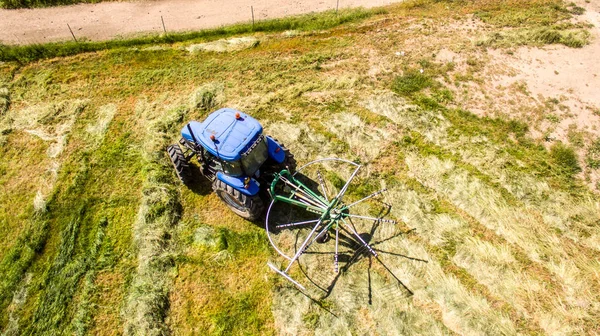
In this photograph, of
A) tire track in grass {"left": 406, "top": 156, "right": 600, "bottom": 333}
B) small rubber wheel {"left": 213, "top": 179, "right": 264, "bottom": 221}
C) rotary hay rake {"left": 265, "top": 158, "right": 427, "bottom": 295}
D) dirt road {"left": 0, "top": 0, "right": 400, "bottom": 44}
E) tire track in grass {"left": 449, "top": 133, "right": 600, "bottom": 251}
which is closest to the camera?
tire track in grass {"left": 406, "top": 156, "right": 600, "bottom": 333}

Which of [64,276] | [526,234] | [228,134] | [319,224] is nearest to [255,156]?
[228,134]

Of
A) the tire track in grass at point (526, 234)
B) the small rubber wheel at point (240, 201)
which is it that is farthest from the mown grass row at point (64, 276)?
the tire track in grass at point (526, 234)

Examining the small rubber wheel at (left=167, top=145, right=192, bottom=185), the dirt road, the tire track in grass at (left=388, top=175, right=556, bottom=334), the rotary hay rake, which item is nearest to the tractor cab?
the rotary hay rake

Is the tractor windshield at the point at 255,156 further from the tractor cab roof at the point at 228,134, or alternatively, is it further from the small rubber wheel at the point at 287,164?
the small rubber wheel at the point at 287,164

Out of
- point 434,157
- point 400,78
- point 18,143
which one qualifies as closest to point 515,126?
point 434,157

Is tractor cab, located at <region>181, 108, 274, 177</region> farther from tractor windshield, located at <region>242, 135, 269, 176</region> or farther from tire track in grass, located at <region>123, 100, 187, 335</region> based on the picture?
tire track in grass, located at <region>123, 100, 187, 335</region>

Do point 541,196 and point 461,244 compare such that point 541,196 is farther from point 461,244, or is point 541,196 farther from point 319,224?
point 319,224

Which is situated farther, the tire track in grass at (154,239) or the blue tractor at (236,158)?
the blue tractor at (236,158)
